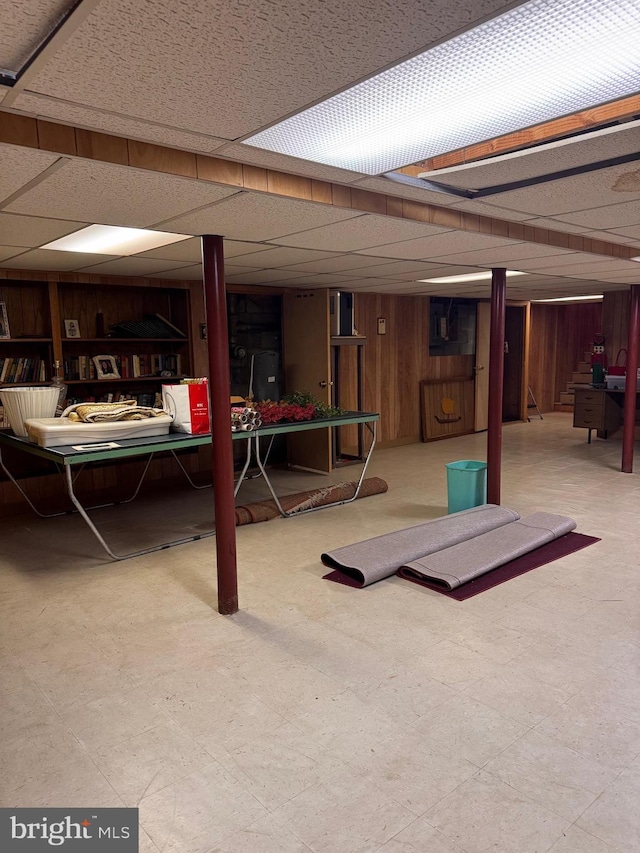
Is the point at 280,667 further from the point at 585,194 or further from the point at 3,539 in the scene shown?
the point at 3,539

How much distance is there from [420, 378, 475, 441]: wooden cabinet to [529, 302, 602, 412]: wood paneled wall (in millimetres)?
2966

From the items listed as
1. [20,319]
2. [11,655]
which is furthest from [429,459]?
[11,655]

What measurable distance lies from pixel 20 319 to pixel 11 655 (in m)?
3.49

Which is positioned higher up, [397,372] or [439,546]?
[397,372]

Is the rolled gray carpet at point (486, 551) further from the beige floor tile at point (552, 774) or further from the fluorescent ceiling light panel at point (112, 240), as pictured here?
the fluorescent ceiling light panel at point (112, 240)

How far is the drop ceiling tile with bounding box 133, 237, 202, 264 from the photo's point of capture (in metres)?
3.61

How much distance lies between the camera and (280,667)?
2.74 m

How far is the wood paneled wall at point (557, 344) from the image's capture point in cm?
1175

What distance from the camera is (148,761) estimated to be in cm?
213

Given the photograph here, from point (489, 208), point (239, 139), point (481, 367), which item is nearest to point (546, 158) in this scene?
point (489, 208)

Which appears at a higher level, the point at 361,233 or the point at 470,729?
the point at 361,233

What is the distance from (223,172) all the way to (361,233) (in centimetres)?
121

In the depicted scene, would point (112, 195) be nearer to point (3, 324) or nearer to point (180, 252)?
point (180, 252)

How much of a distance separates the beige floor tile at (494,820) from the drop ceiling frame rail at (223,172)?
7.42ft
